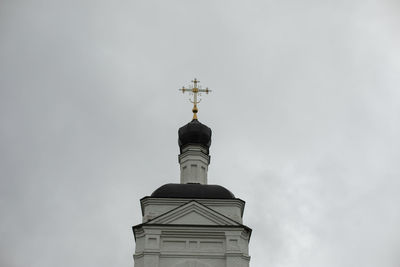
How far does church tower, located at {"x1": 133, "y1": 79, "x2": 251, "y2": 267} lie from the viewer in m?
26.6

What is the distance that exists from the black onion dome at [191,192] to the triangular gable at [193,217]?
898mm

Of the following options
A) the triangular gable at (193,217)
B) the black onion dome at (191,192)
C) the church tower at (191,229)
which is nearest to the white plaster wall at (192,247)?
the church tower at (191,229)

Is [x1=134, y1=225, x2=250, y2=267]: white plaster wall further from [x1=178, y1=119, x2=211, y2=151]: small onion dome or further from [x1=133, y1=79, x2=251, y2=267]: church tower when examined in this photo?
[x1=178, y1=119, x2=211, y2=151]: small onion dome

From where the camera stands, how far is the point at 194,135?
3300cm

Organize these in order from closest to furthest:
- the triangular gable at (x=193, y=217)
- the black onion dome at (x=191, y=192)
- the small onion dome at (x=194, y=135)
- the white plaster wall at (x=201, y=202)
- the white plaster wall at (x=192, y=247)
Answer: the white plaster wall at (x=192, y=247) → the triangular gable at (x=193, y=217) → the white plaster wall at (x=201, y=202) → the black onion dome at (x=191, y=192) → the small onion dome at (x=194, y=135)

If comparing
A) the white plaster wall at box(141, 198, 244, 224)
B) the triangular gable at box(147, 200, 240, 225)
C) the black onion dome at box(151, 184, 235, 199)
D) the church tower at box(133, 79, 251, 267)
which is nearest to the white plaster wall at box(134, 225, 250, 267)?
the church tower at box(133, 79, 251, 267)

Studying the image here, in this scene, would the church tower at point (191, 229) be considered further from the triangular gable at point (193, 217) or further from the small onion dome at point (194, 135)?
the small onion dome at point (194, 135)

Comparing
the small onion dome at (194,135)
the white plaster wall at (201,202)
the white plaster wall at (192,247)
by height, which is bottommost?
the white plaster wall at (192,247)

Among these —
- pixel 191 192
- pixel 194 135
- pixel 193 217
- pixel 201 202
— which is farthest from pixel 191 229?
pixel 194 135

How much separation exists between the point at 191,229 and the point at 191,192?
2.20 m

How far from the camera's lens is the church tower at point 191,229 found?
26594 mm

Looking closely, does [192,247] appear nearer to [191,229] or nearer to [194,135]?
[191,229]

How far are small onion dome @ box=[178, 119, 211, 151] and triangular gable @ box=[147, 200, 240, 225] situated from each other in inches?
223

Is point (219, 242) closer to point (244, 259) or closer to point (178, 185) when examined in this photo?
point (244, 259)
